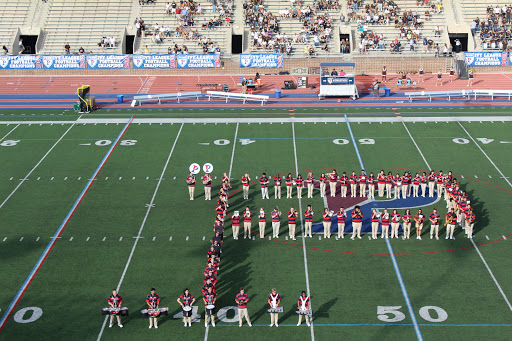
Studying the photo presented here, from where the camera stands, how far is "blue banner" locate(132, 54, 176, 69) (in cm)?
5578

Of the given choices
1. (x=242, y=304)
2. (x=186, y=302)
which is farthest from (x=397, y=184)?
(x=186, y=302)

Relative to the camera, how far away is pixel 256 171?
108ft

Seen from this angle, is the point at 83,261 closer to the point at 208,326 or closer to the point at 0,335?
the point at 0,335

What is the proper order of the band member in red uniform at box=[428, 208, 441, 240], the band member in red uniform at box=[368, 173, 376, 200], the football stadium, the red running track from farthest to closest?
the red running track → the band member in red uniform at box=[368, 173, 376, 200] → the band member in red uniform at box=[428, 208, 441, 240] → the football stadium

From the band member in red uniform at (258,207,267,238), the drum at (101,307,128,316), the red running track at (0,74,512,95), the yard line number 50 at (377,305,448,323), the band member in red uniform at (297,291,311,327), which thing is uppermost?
the red running track at (0,74,512,95)

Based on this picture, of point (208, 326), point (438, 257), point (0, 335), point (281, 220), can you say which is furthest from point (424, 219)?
point (0, 335)

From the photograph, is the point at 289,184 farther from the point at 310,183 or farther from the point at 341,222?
the point at 341,222

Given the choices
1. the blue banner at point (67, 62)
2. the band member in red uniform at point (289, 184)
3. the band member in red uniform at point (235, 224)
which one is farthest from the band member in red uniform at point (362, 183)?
the blue banner at point (67, 62)

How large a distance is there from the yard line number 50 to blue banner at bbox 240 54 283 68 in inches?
1456

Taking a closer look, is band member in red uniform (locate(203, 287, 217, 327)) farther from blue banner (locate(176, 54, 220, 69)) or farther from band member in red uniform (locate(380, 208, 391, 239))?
blue banner (locate(176, 54, 220, 69))

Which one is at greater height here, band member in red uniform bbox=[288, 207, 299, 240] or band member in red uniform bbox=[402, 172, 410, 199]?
band member in red uniform bbox=[402, 172, 410, 199]

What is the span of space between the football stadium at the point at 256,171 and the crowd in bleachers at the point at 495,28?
17 centimetres

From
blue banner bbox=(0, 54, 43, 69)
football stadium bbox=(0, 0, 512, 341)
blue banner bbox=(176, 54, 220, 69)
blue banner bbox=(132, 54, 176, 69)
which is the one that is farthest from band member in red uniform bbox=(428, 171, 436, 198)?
blue banner bbox=(0, 54, 43, 69)

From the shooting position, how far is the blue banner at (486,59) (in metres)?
54.6
